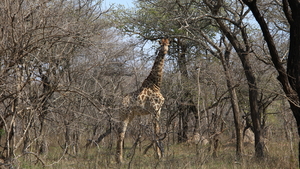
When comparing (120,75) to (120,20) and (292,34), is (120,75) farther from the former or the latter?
(292,34)

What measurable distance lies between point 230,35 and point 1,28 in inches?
212

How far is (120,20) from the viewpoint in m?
12.3

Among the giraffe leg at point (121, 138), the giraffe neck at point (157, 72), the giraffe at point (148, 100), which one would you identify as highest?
the giraffe neck at point (157, 72)

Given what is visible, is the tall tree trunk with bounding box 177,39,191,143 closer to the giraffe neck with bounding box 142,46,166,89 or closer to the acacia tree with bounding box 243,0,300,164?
the giraffe neck with bounding box 142,46,166,89

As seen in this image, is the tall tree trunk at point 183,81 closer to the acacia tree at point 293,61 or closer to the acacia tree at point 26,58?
the acacia tree at point 293,61

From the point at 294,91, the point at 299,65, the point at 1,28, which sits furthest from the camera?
the point at 294,91

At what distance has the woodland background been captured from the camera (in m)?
5.06

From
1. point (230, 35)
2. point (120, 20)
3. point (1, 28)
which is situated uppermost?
point (120, 20)

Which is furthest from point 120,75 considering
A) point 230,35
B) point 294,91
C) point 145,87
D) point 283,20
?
point 294,91

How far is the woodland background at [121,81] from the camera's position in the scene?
5.06 m

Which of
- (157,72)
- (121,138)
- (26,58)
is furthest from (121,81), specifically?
(26,58)

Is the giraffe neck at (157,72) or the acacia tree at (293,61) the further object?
the giraffe neck at (157,72)

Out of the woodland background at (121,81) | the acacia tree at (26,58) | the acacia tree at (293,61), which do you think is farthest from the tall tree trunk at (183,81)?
the acacia tree at (26,58)

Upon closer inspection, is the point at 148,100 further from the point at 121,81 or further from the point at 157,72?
the point at 121,81
